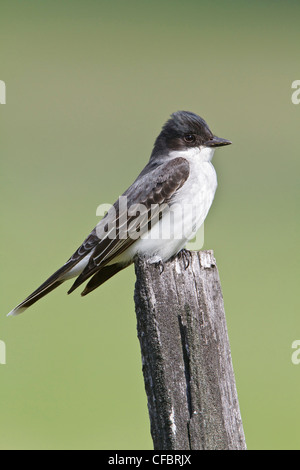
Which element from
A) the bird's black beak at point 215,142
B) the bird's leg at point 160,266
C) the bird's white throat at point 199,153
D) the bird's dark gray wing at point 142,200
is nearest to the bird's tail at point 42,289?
the bird's dark gray wing at point 142,200

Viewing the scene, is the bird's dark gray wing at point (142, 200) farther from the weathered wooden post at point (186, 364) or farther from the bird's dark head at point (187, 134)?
the weathered wooden post at point (186, 364)

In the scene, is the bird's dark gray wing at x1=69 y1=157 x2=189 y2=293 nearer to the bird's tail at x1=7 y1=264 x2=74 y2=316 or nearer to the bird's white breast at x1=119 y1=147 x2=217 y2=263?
the bird's white breast at x1=119 y1=147 x2=217 y2=263

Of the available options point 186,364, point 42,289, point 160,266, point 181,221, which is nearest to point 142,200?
point 181,221

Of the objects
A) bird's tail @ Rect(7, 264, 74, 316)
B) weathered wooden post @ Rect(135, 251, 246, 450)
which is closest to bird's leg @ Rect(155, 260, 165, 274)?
weathered wooden post @ Rect(135, 251, 246, 450)

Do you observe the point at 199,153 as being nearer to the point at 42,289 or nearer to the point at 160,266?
the point at 42,289

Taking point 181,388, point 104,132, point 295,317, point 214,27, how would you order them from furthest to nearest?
1. point 214,27
2. point 104,132
3. point 295,317
4. point 181,388

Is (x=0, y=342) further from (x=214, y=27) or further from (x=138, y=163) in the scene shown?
(x=214, y=27)

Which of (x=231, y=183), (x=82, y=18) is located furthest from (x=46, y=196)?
(x=82, y=18)

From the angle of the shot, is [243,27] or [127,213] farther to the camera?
[243,27]
